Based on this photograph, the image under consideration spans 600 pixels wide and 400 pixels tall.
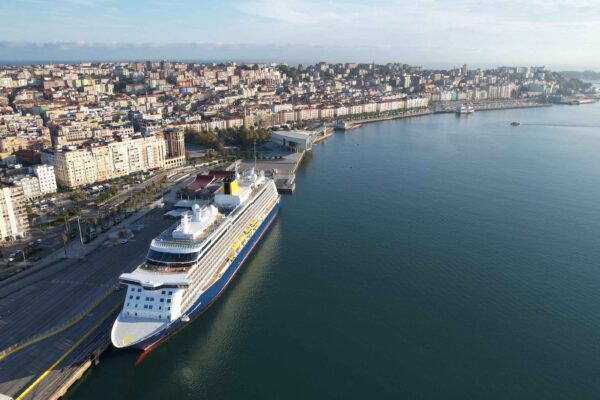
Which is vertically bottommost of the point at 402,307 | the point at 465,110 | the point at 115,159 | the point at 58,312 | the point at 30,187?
the point at 402,307

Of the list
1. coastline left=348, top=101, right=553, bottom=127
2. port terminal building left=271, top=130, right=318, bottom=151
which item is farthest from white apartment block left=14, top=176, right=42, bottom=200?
coastline left=348, top=101, right=553, bottom=127

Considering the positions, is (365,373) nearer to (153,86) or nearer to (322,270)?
(322,270)

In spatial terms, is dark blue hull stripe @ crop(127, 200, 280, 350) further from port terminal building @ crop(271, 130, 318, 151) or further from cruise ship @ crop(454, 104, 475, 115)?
cruise ship @ crop(454, 104, 475, 115)

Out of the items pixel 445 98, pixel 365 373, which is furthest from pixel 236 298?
pixel 445 98

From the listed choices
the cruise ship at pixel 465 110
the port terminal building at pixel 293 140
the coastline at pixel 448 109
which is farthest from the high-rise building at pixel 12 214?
the cruise ship at pixel 465 110

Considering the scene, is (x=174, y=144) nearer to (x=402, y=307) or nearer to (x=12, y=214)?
(x=12, y=214)

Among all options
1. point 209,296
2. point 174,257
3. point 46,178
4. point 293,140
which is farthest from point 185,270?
point 293,140

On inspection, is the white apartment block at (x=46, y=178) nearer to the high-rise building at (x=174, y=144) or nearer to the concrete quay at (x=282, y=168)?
the high-rise building at (x=174, y=144)
